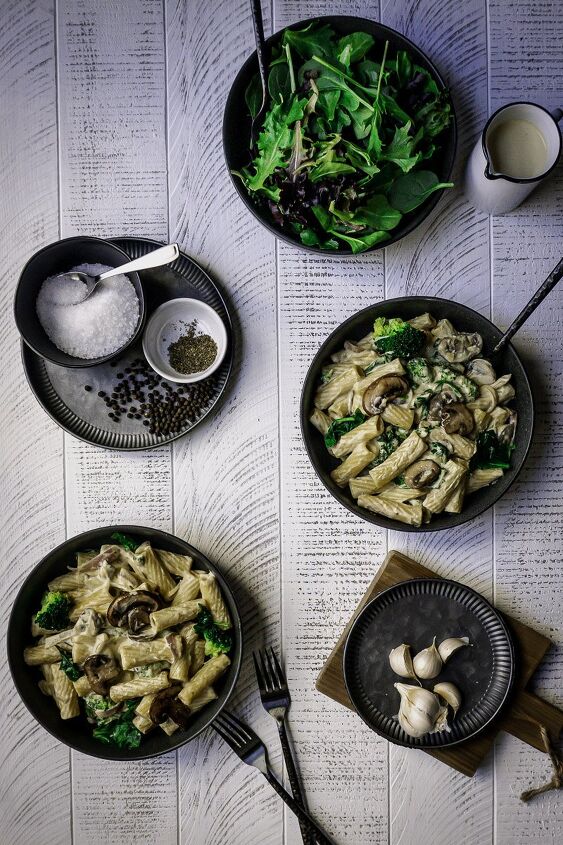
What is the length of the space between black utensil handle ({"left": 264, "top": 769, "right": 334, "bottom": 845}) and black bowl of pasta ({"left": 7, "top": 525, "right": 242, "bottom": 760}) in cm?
28

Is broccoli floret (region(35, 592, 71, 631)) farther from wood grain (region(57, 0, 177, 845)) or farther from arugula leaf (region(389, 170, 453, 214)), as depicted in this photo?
arugula leaf (region(389, 170, 453, 214))

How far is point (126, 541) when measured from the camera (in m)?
1.77

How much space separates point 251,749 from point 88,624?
571 millimetres

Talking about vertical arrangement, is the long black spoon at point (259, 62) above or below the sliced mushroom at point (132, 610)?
above

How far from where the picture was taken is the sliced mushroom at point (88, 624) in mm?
1707

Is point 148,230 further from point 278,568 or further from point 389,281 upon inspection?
point 278,568

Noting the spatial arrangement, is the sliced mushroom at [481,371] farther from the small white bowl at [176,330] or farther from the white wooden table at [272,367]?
the small white bowl at [176,330]

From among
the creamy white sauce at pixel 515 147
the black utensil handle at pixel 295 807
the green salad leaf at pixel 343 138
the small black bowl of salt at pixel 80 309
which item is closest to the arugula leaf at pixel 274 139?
the green salad leaf at pixel 343 138

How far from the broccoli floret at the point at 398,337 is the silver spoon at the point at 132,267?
0.55 meters

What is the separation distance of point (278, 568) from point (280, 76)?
128 cm

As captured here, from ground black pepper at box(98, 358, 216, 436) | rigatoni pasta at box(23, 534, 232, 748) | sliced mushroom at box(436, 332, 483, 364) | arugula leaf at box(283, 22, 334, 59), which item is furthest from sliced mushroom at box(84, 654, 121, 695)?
arugula leaf at box(283, 22, 334, 59)

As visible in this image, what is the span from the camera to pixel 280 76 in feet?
5.45

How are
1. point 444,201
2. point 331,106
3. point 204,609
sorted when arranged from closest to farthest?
point 331,106
point 204,609
point 444,201

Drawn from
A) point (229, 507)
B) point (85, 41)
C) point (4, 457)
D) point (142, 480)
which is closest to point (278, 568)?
point (229, 507)
